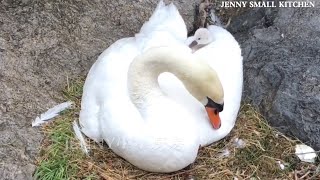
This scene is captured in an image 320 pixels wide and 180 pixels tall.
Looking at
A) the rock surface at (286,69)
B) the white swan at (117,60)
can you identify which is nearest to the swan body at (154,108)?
the white swan at (117,60)

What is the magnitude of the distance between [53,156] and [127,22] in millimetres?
1233

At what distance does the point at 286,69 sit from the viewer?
14.5 ft

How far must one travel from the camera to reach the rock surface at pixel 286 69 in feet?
14.1

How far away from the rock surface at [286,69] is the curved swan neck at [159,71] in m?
0.72

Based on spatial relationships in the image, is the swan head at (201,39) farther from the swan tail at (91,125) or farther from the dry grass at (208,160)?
the swan tail at (91,125)

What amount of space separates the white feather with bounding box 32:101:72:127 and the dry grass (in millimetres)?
46

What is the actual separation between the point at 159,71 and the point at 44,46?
1.06 meters

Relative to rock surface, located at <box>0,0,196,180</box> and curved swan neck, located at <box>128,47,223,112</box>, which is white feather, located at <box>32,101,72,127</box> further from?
curved swan neck, located at <box>128,47,223,112</box>

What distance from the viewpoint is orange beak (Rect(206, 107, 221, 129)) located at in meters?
3.96

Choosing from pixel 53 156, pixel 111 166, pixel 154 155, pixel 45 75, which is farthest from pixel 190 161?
pixel 45 75

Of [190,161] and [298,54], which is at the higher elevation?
[298,54]

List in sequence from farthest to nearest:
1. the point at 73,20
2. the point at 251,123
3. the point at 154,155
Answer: the point at 73,20
the point at 251,123
the point at 154,155

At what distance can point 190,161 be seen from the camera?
398 centimetres

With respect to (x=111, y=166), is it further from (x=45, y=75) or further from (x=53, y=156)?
(x=45, y=75)
